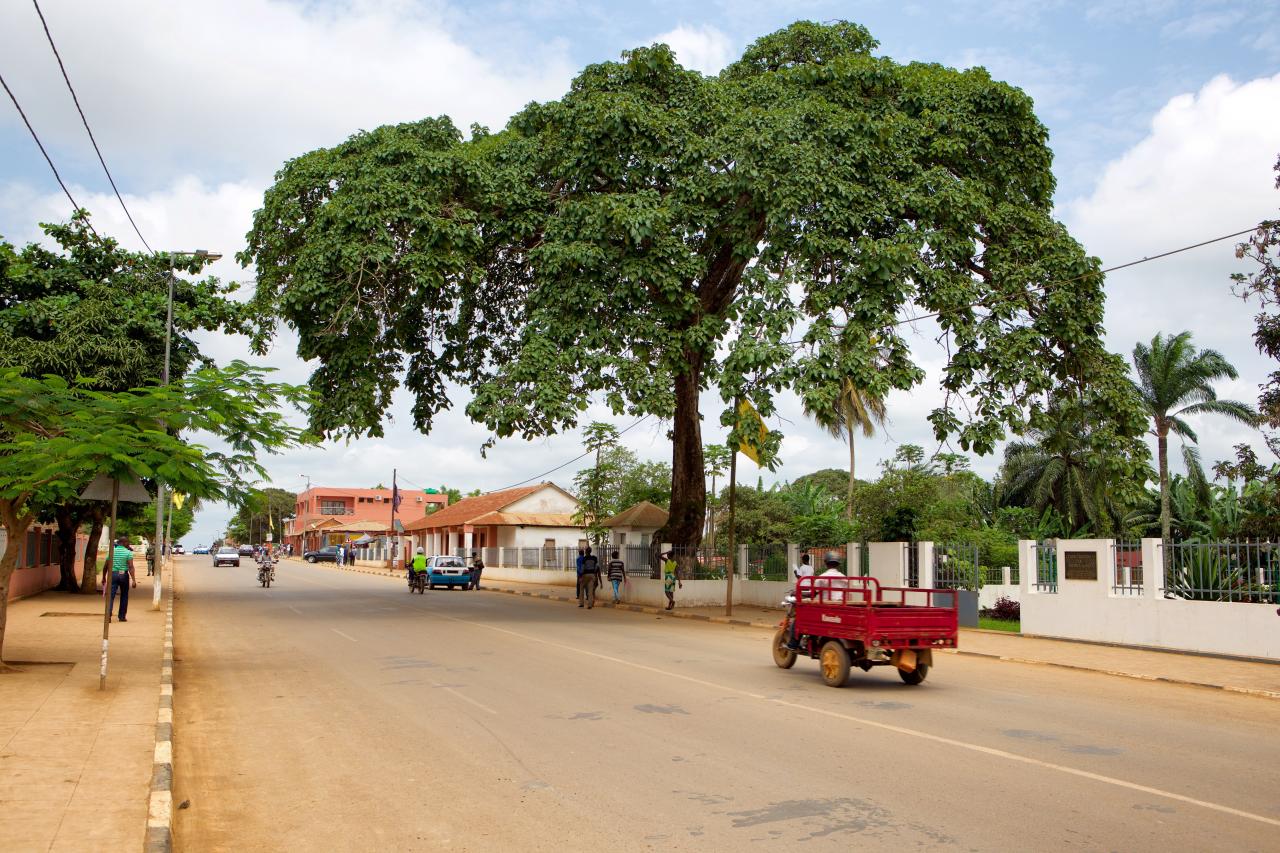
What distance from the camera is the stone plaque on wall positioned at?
1903 cm

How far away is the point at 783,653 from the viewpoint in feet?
46.8

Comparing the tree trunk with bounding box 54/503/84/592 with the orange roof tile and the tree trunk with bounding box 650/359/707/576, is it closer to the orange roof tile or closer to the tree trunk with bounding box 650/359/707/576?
the tree trunk with bounding box 650/359/707/576

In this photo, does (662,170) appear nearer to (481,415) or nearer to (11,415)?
(481,415)

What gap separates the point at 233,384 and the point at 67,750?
5.38m

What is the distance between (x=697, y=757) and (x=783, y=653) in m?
6.26

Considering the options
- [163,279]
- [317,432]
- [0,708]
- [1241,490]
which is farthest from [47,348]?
[1241,490]

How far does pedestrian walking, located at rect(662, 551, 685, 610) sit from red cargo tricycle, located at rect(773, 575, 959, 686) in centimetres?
1528

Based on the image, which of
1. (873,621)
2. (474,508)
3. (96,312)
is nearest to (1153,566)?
(873,621)

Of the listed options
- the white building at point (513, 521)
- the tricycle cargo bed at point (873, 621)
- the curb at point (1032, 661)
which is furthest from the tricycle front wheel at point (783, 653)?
the white building at point (513, 521)

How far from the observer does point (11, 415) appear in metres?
11.9

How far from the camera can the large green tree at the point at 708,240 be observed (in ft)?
68.8

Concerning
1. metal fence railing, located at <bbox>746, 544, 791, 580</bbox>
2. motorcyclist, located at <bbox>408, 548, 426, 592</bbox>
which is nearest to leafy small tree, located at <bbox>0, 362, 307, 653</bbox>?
metal fence railing, located at <bbox>746, 544, 791, 580</bbox>

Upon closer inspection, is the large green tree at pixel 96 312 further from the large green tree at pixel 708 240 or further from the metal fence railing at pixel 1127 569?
the metal fence railing at pixel 1127 569

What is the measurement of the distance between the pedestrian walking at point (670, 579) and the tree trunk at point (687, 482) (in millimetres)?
605
